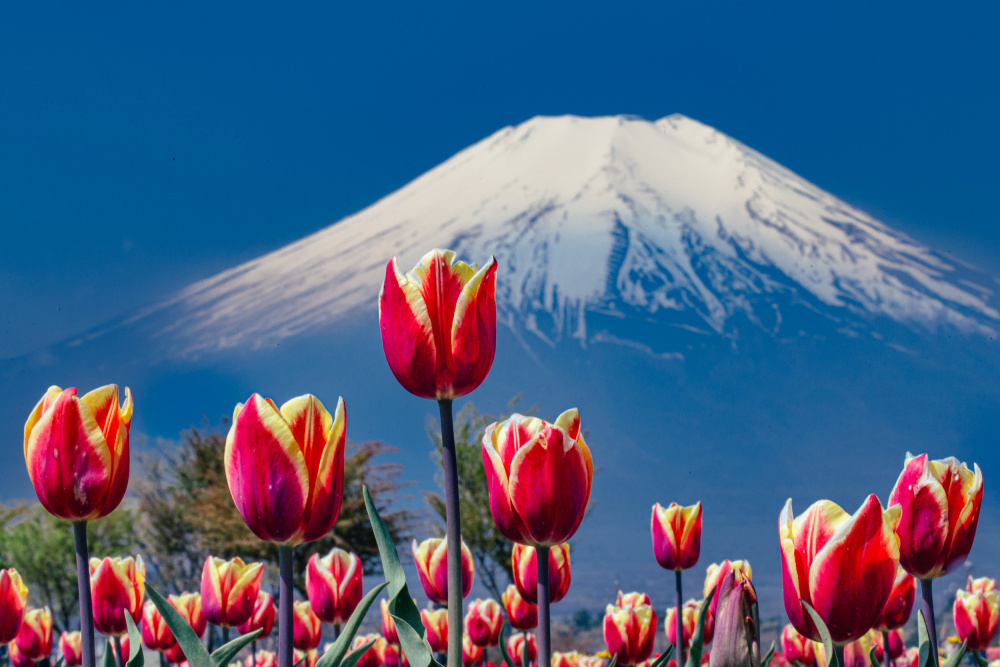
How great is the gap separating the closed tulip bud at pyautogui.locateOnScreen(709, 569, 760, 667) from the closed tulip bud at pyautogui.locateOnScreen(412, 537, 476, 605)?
1215mm

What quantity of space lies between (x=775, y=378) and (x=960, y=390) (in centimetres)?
2404

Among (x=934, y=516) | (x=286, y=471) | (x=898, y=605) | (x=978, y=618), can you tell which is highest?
(x=286, y=471)

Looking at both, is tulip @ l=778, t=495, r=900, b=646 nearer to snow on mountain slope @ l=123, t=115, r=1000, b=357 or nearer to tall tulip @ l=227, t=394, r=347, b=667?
tall tulip @ l=227, t=394, r=347, b=667

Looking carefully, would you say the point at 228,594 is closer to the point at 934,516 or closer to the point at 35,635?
the point at 35,635

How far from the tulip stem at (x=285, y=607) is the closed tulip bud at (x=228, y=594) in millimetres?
1241

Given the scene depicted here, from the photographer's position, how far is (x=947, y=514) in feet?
4.81

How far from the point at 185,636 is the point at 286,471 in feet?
0.83

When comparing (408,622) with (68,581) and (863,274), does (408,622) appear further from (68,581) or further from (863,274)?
(863,274)

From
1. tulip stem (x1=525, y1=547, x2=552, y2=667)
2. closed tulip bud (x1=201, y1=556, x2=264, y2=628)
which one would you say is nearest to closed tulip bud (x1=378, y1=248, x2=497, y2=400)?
tulip stem (x1=525, y1=547, x2=552, y2=667)

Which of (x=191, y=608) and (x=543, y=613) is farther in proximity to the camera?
(x=191, y=608)

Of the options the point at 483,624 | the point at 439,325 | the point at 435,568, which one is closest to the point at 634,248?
the point at 483,624

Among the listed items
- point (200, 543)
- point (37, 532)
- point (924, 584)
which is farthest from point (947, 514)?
point (37, 532)

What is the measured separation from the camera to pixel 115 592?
2172 mm

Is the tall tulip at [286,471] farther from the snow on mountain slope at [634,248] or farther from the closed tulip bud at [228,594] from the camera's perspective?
the snow on mountain slope at [634,248]
